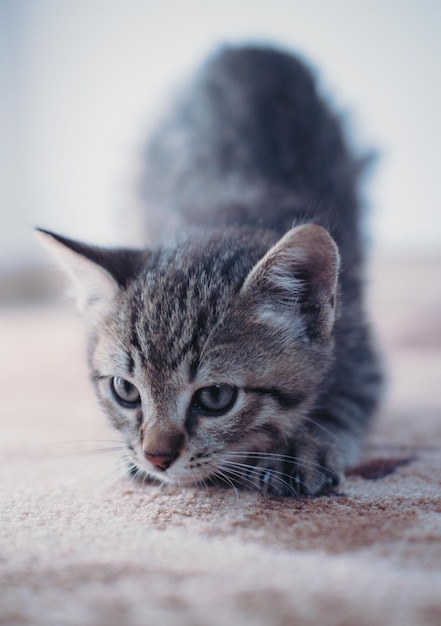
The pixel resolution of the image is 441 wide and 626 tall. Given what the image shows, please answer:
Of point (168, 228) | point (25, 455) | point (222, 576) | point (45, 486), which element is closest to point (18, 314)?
point (168, 228)

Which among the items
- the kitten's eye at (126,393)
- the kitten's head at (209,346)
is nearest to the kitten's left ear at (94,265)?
the kitten's head at (209,346)

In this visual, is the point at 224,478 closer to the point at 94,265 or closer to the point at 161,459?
the point at 161,459

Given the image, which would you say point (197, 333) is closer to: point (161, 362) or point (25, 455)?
point (161, 362)

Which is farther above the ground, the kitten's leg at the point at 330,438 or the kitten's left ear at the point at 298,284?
the kitten's left ear at the point at 298,284

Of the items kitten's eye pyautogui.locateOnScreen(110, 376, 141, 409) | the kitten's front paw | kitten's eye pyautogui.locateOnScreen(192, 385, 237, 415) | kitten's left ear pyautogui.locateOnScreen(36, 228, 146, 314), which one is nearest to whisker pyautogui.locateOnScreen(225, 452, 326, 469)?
the kitten's front paw

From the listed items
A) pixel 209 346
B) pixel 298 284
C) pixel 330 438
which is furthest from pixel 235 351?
pixel 330 438

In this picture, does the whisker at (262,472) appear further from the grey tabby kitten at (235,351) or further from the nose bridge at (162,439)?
the nose bridge at (162,439)
